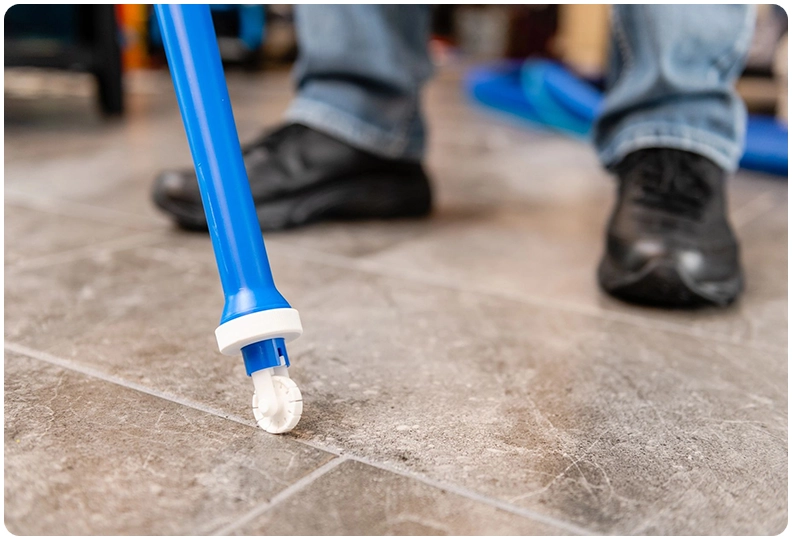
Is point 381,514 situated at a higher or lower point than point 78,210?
higher

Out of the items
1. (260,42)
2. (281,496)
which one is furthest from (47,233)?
(260,42)

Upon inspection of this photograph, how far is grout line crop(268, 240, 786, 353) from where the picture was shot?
84cm

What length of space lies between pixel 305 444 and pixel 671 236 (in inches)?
20.8

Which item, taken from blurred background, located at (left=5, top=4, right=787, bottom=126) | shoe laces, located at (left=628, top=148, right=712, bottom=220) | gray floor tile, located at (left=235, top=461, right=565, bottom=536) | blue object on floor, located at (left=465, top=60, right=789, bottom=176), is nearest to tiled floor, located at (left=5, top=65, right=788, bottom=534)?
gray floor tile, located at (left=235, top=461, right=565, bottom=536)

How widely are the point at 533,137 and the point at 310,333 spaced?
153cm

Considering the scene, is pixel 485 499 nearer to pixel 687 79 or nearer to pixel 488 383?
pixel 488 383

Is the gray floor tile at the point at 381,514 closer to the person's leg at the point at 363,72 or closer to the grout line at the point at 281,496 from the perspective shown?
the grout line at the point at 281,496

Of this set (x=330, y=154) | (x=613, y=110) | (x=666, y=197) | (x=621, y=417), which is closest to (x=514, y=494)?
(x=621, y=417)

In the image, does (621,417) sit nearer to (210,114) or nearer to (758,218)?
(210,114)

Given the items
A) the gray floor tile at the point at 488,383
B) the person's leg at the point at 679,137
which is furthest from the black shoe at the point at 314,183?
the person's leg at the point at 679,137

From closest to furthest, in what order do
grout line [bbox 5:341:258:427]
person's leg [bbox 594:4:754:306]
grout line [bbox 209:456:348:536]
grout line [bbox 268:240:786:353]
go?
grout line [bbox 209:456:348:536], grout line [bbox 5:341:258:427], grout line [bbox 268:240:786:353], person's leg [bbox 594:4:754:306]

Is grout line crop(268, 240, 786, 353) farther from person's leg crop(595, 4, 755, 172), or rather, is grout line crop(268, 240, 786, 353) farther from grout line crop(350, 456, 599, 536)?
grout line crop(350, 456, 599, 536)

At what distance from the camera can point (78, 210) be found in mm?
1283

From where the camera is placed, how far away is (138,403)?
0.64 meters
